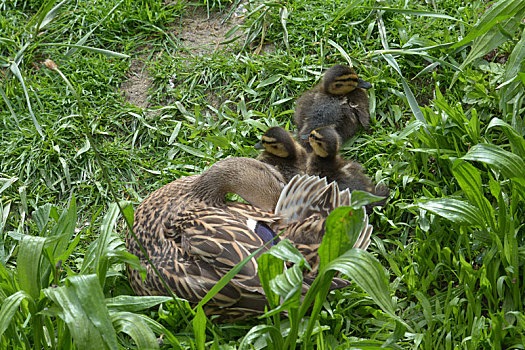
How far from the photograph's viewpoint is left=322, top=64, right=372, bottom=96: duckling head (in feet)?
12.9

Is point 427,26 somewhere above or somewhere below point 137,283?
above

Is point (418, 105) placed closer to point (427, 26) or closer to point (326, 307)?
point (427, 26)

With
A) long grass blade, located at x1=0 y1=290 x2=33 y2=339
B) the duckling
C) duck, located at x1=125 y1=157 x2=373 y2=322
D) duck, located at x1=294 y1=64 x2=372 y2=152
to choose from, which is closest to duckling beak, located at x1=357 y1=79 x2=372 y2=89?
duck, located at x1=294 y1=64 x2=372 y2=152

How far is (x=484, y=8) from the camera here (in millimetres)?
4242

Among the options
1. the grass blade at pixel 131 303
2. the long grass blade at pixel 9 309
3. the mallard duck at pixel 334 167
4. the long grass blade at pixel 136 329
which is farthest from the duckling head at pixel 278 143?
the long grass blade at pixel 9 309

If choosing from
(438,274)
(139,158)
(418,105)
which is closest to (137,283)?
(139,158)

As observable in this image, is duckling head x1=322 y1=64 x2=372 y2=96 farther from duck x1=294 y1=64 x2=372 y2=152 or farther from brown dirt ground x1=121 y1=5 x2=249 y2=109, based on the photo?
brown dirt ground x1=121 y1=5 x2=249 y2=109

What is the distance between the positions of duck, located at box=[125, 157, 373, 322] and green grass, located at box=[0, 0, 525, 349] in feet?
0.45

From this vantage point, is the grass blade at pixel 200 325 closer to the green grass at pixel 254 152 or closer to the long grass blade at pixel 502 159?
the green grass at pixel 254 152

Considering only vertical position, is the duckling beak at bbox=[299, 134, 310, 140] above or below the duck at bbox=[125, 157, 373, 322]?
above

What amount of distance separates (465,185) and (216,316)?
1.29 meters

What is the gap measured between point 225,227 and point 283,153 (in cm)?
81

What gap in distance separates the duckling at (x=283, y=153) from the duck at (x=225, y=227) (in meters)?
0.16

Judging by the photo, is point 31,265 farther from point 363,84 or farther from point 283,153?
point 363,84
